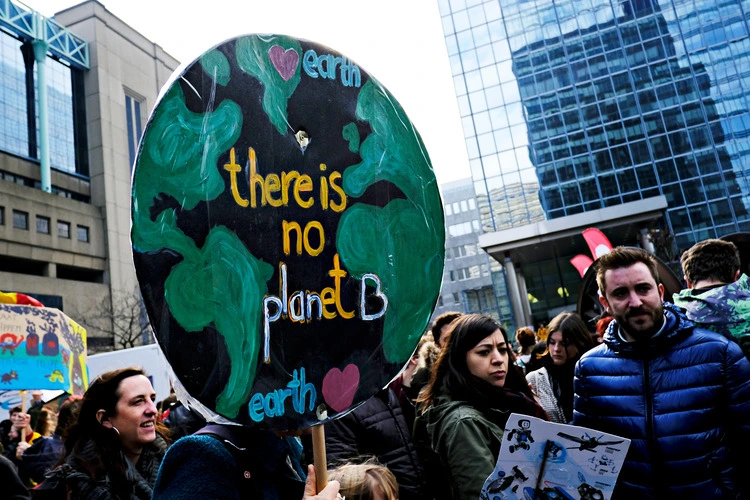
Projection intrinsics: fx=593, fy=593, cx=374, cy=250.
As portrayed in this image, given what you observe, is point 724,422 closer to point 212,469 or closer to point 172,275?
point 212,469

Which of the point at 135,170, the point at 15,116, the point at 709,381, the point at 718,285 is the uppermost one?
the point at 15,116

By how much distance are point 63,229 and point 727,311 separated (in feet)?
137

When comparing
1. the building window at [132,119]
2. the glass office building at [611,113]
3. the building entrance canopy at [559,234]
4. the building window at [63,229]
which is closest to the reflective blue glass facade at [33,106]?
the building window at [132,119]

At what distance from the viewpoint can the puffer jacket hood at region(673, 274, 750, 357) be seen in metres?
2.63

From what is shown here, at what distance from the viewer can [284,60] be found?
1365 mm

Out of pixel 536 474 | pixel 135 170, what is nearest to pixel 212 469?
pixel 135 170

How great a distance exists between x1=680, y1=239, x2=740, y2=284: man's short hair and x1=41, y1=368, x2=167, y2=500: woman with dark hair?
2742 millimetres

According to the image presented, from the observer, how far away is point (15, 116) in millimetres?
37156

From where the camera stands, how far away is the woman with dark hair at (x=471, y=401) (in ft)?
7.13

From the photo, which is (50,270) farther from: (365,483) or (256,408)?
(256,408)

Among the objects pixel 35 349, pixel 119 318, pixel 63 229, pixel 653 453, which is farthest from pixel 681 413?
pixel 63 229

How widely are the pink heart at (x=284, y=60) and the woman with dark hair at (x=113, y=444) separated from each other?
73.7 inches

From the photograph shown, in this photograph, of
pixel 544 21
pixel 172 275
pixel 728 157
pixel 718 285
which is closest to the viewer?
pixel 172 275

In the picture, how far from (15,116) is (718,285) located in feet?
140
